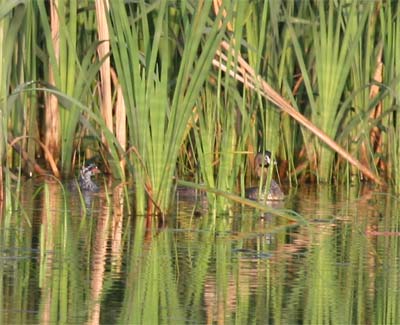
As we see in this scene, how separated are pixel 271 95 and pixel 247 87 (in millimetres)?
270

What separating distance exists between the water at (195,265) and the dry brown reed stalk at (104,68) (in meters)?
0.92

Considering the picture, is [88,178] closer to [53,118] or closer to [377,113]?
[53,118]

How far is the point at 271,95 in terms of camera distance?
31.8 feet

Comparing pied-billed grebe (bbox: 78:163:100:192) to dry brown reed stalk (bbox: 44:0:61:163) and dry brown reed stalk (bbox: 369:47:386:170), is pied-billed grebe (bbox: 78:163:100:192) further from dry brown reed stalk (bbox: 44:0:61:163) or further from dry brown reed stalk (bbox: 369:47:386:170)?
dry brown reed stalk (bbox: 369:47:386:170)

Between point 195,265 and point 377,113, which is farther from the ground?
point 377,113

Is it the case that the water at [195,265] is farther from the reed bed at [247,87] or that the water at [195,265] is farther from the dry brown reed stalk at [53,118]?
the dry brown reed stalk at [53,118]

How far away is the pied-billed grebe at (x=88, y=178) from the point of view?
32.2 feet

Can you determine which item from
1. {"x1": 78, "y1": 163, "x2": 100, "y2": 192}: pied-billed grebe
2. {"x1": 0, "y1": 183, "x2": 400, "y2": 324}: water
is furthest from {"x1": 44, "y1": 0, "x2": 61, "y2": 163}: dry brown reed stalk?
{"x1": 0, "y1": 183, "x2": 400, "y2": 324}: water

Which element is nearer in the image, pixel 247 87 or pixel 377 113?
pixel 247 87

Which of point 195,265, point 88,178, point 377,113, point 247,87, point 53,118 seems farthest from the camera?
point 377,113

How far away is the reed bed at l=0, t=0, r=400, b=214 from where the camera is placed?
911 centimetres

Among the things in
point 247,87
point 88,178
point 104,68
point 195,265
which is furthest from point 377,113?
point 195,265

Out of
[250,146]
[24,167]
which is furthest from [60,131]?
[250,146]

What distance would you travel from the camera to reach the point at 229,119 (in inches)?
327
